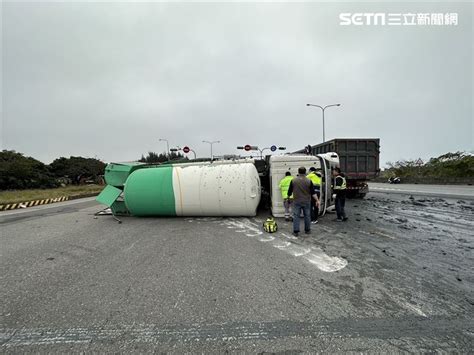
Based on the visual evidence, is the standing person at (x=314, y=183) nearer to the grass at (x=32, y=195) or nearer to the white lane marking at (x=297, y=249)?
the white lane marking at (x=297, y=249)

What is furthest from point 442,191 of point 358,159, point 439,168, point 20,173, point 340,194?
point 20,173

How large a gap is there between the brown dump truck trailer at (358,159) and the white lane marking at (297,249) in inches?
249

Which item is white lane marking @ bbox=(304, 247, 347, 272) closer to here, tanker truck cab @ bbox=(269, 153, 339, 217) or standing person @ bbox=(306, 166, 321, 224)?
standing person @ bbox=(306, 166, 321, 224)

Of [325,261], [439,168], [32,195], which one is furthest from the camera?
[439,168]

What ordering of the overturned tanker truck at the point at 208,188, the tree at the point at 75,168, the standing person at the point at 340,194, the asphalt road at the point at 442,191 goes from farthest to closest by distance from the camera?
the tree at the point at 75,168 < the asphalt road at the point at 442,191 < the overturned tanker truck at the point at 208,188 < the standing person at the point at 340,194

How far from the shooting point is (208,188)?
7.13 meters

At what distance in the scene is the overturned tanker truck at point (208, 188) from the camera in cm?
706

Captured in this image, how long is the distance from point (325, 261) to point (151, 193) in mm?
5436

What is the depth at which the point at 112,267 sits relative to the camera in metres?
3.74

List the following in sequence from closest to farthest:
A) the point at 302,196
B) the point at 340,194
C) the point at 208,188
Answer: the point at 302,196, the point at 340,194, the point at 208,188

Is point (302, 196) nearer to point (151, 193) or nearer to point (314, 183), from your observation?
point (314, 183)

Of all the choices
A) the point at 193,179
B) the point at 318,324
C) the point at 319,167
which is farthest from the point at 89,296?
the point at 319,167

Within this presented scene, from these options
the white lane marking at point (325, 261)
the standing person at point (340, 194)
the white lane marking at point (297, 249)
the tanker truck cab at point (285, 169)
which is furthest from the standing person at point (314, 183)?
the white lane marking at point (325, 261)

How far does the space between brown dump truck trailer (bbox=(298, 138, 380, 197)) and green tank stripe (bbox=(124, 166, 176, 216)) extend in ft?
26.2
